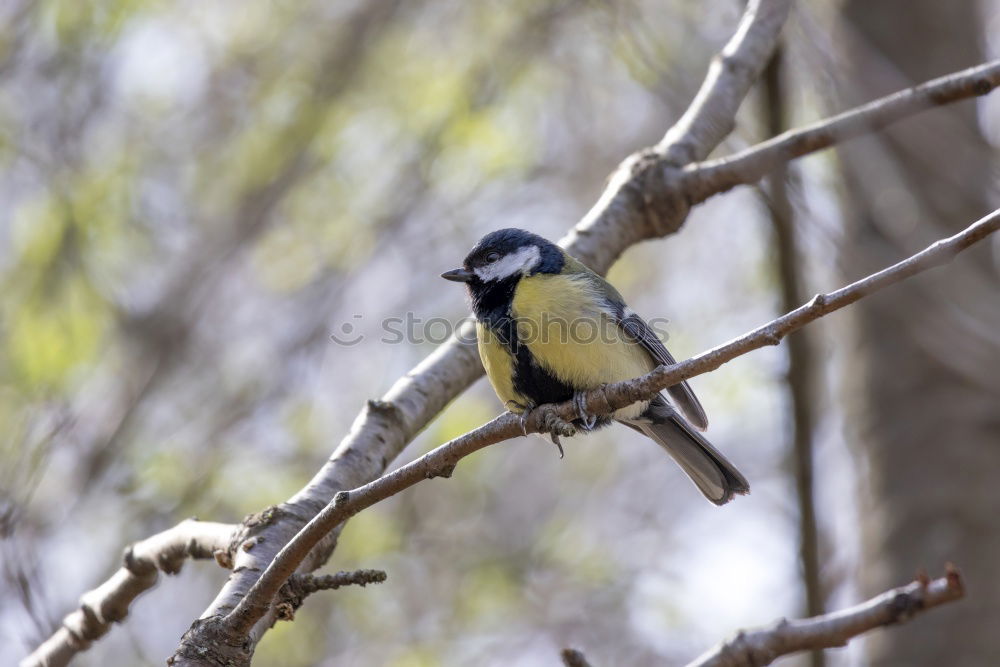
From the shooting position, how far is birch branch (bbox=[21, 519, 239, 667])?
2623 millimetres

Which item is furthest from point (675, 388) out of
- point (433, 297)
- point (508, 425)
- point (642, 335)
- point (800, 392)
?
point (433, 297)

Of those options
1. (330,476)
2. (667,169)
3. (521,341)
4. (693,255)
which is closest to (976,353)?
(667,169)

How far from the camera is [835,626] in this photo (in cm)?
184

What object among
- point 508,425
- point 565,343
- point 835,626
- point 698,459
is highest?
point 565,343

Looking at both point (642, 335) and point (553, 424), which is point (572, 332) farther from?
point (553, 424)

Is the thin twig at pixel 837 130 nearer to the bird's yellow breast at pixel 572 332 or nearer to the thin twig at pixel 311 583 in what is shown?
the bird's yellow breast at pixel 572 332

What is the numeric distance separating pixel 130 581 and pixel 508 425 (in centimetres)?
136

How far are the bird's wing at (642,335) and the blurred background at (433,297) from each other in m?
0.72

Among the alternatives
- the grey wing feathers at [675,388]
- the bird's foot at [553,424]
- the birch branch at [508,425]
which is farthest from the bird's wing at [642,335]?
the birch branch at [508,425]

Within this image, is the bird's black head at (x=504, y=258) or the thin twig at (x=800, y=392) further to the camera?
the bird's black head at (x=504, y=258)

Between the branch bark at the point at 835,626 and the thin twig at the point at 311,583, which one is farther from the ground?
the thin twig at the point at 311,583

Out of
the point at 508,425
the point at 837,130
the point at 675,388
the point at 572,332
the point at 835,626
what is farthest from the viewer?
the point at 675,388

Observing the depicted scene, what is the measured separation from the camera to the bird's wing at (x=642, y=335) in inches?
137

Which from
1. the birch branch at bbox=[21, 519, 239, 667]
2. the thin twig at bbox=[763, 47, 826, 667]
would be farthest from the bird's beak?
the birch branch at bbox=[21, 519, 239, 667]
